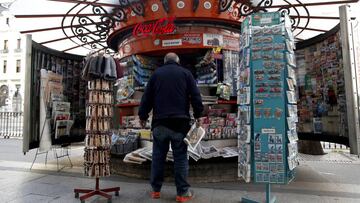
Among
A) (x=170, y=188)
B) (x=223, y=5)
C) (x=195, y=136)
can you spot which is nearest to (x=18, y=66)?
(x=223, y=5)

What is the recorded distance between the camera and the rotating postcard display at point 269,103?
11.9 ft

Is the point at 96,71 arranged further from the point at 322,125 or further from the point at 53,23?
the point at 322,125

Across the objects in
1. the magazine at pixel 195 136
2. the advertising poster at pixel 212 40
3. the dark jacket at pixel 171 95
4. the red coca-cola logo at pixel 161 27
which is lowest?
the magazine at pixel 195 136

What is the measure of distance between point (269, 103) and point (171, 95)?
1.31 meters

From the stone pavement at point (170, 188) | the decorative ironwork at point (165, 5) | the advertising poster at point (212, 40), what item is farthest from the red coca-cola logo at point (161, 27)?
the stone pavement at point (170, 188)

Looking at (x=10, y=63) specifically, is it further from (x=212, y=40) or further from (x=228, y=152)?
(x=228, y=152)

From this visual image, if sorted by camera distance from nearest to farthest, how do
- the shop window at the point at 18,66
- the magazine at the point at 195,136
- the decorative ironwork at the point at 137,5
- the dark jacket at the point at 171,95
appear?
the dark jacket at the point at 171,95, the magazine at the point at 195,136, the decorative ironwork at the point at 137,5, the shop window at the point at 18,66

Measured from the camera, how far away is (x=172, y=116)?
395 cm

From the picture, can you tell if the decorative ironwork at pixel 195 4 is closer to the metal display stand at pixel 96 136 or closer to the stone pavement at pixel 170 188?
the metal display stand at pixel 96 136

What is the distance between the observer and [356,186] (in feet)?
16.3

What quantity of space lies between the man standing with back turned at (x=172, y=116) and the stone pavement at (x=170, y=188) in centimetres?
36

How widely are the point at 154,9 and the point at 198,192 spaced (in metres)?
3.60

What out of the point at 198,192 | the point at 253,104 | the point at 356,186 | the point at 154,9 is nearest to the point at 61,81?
the point at 154,9

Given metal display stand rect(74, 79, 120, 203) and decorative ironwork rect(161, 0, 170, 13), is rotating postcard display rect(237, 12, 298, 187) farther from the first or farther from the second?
decorative ironwork rect(161, 0, 170, 13)
